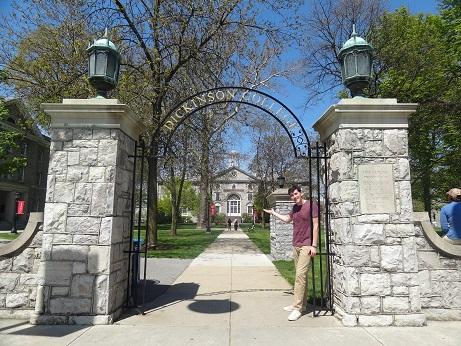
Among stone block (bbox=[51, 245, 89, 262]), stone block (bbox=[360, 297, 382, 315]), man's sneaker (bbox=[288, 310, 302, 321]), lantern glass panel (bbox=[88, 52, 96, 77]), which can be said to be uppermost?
lantern glass panel (bbox=[88, 52, 96, 77])

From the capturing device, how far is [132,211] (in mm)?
5887

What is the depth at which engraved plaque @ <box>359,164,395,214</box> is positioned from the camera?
16.8 ft

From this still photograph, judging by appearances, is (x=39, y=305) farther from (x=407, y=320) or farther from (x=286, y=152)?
(x=286, y=152)

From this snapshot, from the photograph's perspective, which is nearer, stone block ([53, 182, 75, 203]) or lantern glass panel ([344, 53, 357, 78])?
stone block ([53, 182, 75, 203])

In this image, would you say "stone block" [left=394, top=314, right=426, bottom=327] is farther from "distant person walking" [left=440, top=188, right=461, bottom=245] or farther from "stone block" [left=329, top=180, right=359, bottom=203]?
"stone block" [left=329, top=180, right=359, bottom=203]

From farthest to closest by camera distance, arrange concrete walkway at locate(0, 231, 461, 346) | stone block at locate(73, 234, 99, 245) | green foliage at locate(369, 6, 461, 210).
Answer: green foliage at locate(369, 6, 461, 210), stone block at locate(73, 234, 99, 245), concrete walkway at locate(0, 231, 461, 346)

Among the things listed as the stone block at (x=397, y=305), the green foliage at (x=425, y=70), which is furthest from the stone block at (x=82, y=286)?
the green foliage at (x=425, y=70)

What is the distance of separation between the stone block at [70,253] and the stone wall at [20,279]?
1.34ft

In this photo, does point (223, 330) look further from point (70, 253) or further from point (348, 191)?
point (348, 191)

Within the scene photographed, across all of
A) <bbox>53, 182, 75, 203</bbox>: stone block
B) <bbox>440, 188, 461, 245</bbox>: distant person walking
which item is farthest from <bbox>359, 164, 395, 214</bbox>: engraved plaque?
<bbox>53, 182, 75, 203</bbox>: stone block

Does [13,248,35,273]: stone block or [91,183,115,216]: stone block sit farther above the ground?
[91,183,115,216]: stone block

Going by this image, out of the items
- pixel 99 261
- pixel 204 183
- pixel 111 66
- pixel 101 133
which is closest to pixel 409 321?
pixel 99 261

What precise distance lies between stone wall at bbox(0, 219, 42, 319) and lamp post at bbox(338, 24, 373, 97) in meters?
5.06

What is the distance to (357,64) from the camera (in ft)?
18.2
